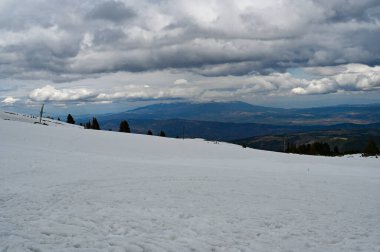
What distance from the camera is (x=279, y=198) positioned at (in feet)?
64.8

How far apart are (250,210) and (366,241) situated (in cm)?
533

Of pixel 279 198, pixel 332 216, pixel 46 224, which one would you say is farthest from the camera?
pixel 279 198

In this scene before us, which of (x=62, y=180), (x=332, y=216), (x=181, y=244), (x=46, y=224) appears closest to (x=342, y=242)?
(x=332, y=216)

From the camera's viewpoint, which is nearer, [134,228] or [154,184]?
[134,228]

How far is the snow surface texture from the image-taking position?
10172mm

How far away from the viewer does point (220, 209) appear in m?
15.7

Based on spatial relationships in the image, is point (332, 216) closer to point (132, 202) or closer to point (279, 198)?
point (279, 198)

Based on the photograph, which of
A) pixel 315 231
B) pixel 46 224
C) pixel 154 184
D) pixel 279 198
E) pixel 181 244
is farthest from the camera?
pixel 154 184

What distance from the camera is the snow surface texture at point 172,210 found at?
33.4ft

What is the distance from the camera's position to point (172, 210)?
14.6 meters

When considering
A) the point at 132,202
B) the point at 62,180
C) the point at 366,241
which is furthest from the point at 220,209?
the point at 62,180

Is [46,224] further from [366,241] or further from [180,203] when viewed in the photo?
[366,241]

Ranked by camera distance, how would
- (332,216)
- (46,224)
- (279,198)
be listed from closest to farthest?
(46,224), (332,216), (279,198)

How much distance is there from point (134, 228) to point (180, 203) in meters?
5.13
